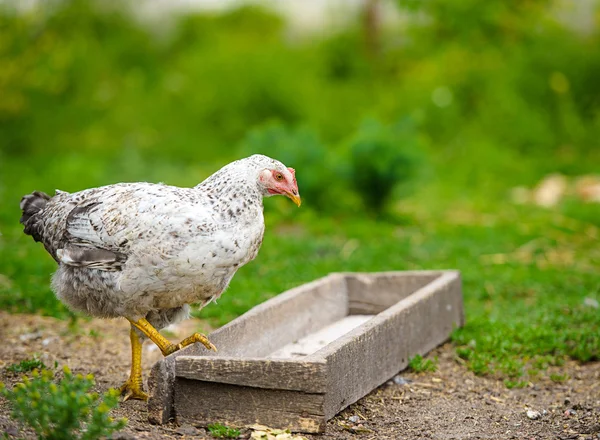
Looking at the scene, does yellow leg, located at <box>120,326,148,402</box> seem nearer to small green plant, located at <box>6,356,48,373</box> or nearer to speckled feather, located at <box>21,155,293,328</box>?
speckled feather, located at <box>21,155,293,328</box>

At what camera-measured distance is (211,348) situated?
3.99 metres

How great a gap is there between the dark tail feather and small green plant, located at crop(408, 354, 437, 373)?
223 cm

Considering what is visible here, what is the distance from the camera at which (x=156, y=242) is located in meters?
3.71

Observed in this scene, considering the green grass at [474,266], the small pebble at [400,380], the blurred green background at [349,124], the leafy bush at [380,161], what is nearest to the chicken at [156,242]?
the small pebble at [400,380]

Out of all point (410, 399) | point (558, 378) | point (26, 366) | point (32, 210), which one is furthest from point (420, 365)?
point (32, 210)

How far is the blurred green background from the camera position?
7.54 m

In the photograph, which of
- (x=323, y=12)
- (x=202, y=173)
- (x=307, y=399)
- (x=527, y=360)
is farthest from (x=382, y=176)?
(x=323, y=12)

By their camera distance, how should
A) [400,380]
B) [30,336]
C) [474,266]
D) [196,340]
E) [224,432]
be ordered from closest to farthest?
[224,432] < [196,340] < [400,380] < [30,336] < [474,266]

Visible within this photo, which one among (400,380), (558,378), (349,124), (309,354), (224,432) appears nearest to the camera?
(224,432)

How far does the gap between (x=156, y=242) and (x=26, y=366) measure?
4.38ft

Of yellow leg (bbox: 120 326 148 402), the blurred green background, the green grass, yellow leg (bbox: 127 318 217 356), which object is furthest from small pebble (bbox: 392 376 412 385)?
the blurred green background

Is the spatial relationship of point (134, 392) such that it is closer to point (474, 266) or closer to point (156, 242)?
point (156, 242)

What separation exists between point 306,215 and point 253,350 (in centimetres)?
445

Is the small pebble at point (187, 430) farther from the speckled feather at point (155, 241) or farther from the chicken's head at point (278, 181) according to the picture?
the chicken's head at point (278, 181)
